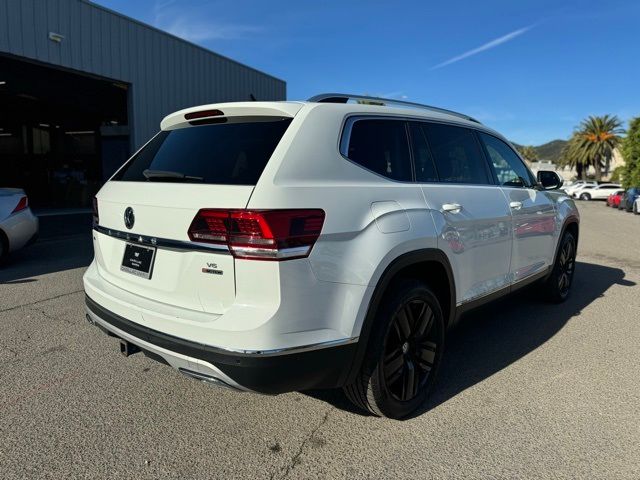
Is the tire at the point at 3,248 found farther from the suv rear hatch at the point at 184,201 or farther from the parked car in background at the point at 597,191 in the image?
the parked car in background at the point at 597,191

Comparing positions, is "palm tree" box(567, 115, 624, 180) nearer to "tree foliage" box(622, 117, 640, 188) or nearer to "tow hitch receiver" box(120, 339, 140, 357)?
"tree foliage" box(622, 117, 640, 188)

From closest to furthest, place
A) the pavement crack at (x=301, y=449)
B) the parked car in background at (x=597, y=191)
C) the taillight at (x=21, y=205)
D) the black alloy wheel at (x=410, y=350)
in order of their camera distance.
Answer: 1. the pavement crack at (x=301, y=449)
2. the black alloy wheel at (x=410, y=350)
3. the taillight at (x=21, y=205)
4. the parked car in background at (x=597, y=191)

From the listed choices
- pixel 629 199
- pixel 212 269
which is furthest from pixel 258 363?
pixel 629 199

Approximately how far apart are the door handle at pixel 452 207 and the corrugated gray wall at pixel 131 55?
11854 mm

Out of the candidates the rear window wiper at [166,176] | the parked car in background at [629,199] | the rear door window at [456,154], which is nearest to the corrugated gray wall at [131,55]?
the rear window wiper at [166,176]

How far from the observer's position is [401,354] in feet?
9.82

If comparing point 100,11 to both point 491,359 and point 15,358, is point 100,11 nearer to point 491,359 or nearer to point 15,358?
point 15,358

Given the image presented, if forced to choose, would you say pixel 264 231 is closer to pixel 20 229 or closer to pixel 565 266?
pixel 565 266

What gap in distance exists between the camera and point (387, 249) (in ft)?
8.75

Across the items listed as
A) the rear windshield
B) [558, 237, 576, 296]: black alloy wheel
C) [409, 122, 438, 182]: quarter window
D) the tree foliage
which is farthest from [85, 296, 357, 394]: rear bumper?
the tree foliage

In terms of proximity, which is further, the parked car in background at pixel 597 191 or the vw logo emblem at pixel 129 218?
the parked car in background at pixel 597 191

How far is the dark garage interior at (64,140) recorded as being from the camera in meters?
16.2

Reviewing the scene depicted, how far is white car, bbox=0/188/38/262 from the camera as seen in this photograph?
7.35 metres

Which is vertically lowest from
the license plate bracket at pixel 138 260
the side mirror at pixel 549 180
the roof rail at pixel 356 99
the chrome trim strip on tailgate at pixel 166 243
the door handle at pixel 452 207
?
the license plate bracket at pixel 138 260
